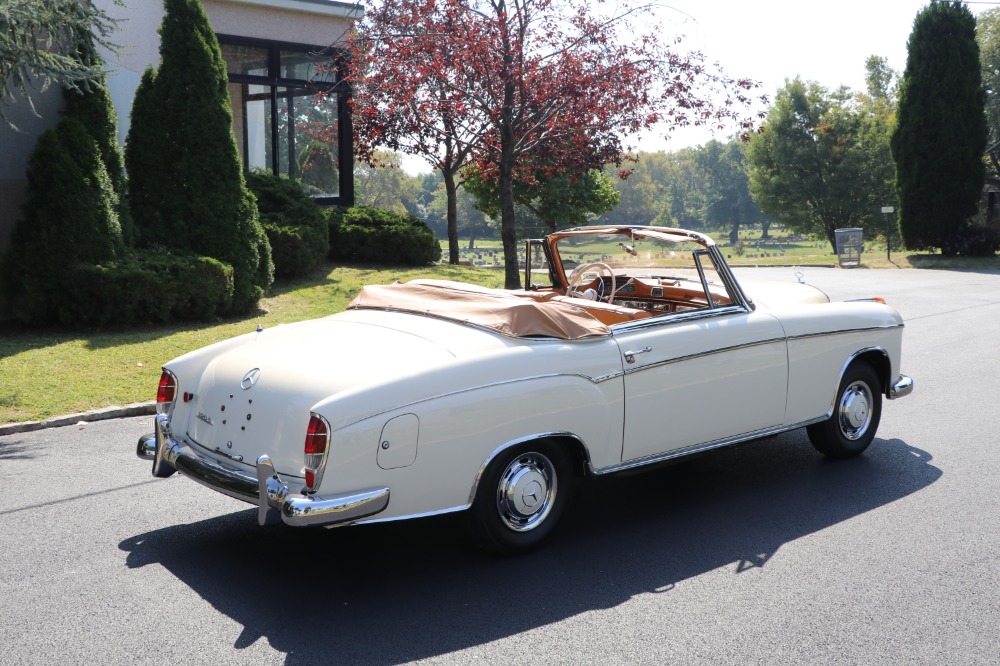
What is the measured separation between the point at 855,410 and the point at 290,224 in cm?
1139

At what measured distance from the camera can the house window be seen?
62.2ft

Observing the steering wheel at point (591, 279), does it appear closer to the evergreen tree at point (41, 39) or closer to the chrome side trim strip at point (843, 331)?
the chrome side trim strip at point (843, 331)

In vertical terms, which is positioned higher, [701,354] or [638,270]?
[638,270]

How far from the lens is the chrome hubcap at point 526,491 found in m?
4.59

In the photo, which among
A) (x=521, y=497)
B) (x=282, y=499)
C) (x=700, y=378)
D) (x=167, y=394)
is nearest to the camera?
(x=282, y=499)

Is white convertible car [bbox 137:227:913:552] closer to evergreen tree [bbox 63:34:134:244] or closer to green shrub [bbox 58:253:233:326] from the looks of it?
green shrub [bbox 58:253:233:326]

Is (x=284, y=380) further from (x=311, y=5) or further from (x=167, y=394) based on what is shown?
(x=311, y=5)

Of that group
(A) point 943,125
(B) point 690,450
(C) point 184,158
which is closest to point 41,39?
(C) point 184,158

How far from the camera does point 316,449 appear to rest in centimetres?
406

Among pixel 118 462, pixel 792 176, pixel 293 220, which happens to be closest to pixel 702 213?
pixel 792 176

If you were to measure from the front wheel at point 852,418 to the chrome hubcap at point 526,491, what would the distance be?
2.35m

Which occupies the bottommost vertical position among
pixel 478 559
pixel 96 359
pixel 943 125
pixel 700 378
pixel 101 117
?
pixel 478 559

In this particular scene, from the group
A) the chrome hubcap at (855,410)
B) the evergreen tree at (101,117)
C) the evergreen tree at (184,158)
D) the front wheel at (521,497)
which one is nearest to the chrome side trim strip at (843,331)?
the chrome hubcap at (855,410)

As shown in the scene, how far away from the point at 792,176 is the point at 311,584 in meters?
55.1
